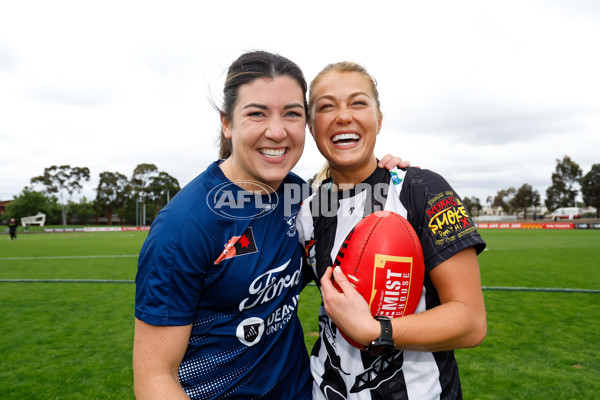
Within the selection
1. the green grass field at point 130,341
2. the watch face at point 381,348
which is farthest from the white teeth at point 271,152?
the green grass field at point 130,341

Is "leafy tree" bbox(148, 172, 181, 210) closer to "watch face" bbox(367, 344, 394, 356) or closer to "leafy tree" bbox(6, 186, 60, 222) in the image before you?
"leafy tree" bbox(6, 186, 60, 222)

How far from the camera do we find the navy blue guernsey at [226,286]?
4.82 feet

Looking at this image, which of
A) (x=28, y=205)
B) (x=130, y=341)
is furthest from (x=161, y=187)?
(x=130, y=341)

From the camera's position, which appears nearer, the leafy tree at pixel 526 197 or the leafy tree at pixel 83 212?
the leafy tree at pixel 83 212

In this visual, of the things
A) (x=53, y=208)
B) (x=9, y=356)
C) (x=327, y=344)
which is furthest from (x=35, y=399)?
(x=53, y=208)

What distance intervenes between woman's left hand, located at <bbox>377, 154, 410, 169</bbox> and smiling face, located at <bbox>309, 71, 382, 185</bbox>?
0.29 ft

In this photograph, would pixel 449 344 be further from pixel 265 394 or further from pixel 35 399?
pixel 35 399

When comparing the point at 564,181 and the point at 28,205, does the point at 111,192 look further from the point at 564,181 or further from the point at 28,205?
the point at 564,181

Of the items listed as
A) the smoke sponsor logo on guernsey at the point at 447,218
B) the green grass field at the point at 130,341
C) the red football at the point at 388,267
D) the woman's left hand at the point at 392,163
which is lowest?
the green grass field at the point at 130,341

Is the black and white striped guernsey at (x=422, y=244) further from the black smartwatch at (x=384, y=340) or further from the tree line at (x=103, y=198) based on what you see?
the tree line at (x=103, y=198)

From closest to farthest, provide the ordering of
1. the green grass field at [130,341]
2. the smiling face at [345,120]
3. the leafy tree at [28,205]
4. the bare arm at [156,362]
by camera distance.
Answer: the bare arm at [156,362] < the smiling face at [345,120] < the green grass field at [130,341] < the leafy tree at [28,205]

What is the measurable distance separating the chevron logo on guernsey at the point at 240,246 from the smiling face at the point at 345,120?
2.01ft

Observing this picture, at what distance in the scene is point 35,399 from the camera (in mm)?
3520

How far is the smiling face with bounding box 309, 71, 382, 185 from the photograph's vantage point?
1.91m
